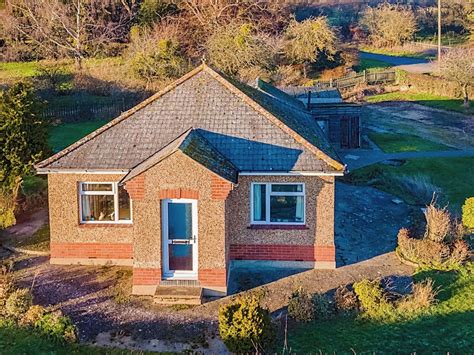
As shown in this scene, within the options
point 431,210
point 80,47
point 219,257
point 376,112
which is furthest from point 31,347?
point 80,47

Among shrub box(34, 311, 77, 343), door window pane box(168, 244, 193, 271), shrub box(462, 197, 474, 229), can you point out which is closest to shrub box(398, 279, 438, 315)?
door window pane box(168, 244, 193, 271)

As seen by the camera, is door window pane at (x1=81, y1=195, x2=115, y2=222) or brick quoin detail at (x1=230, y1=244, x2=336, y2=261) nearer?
brick quoin detail at (x1=230, y1=244, x2=336, y2=261)

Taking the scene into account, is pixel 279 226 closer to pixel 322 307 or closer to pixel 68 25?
pixel 322 307

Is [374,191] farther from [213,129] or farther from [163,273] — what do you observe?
[163,273]

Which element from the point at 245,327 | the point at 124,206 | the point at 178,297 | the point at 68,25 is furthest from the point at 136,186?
the point at 68,25

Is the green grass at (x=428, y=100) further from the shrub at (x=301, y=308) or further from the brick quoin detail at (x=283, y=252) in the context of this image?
the shrub at (x=301, y=308)

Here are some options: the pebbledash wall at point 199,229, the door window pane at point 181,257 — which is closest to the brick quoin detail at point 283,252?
the pebbledash wall at point 199,229

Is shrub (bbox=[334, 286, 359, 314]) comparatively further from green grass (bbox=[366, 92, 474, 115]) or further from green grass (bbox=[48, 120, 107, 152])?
green grass (bbox=[366, 92, 474, 115])
